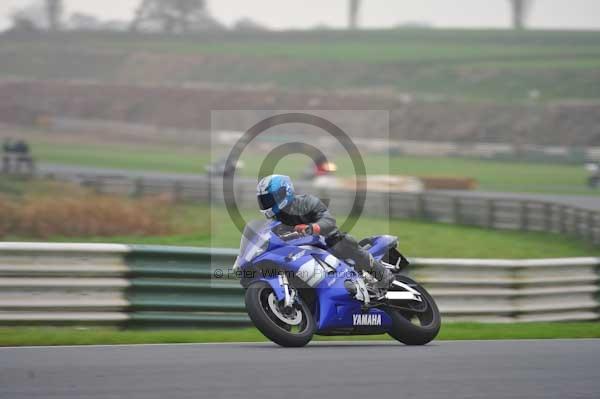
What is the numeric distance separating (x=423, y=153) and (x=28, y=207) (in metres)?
33.5

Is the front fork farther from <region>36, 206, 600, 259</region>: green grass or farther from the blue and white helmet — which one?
<region>36, 206, 600, 259</region>: green grass

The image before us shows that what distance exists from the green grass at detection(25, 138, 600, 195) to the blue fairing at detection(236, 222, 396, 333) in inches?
1167

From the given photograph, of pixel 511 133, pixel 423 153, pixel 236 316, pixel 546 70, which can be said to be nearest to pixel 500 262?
pixel 236 316

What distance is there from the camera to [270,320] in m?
8.38

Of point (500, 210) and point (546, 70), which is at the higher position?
point (546, 70)

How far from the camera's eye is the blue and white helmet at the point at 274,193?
8625 mm

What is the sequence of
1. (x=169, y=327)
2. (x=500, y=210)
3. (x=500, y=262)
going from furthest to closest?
(x=500, y=210) < (x=500, y=262) < (x=169, y=327)

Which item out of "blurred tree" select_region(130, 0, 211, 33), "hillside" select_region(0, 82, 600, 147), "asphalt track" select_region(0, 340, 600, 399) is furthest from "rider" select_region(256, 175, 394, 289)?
"blurred tree" select_region(130, 0, 211, 33)

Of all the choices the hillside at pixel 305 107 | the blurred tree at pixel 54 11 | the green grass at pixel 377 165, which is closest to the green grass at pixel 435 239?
the green grass at pixel 377 165

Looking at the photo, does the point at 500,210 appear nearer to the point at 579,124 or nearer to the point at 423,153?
the point at 423,153

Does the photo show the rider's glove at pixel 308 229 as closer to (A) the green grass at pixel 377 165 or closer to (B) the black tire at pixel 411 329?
(B) the black tire at pixel 411 329

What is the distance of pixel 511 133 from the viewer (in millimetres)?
58562

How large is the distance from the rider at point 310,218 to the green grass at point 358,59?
5729 centimetres

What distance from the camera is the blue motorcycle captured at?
8492 mm
